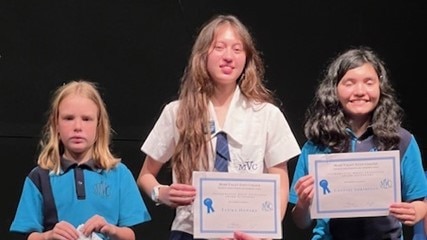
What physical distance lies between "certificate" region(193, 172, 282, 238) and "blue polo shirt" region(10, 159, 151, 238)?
34 centimetres

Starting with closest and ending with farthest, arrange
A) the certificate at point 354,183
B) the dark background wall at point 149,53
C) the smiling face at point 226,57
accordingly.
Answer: the certificate at point 354,183, the smiling face at point 226,57, the dark background wall at point 149,53

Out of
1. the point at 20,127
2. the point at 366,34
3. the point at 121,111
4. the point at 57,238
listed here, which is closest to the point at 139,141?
the point at 121,111

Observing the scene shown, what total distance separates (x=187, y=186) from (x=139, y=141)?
6.00 feet

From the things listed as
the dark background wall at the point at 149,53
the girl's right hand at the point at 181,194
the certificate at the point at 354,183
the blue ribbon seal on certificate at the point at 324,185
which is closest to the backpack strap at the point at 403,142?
the certificate at the point at 354,183

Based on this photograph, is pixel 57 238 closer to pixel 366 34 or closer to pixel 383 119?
pixel 383 119

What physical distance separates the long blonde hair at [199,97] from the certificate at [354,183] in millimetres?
361

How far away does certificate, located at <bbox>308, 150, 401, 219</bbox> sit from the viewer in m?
2.91

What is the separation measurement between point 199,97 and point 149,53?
5.27ft

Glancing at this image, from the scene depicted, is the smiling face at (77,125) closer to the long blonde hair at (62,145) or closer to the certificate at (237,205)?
the long blonde hair at (62,145)

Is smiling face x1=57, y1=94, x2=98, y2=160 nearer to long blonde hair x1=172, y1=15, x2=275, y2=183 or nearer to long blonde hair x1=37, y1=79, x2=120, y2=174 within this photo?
long blonde hair x1=37, y1=79, x2=120, y2=174

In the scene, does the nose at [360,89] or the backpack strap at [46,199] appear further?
the nose at [360,89]

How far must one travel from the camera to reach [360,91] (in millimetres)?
3074

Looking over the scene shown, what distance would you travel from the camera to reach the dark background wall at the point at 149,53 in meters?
4.45

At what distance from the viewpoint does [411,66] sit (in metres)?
4.84
